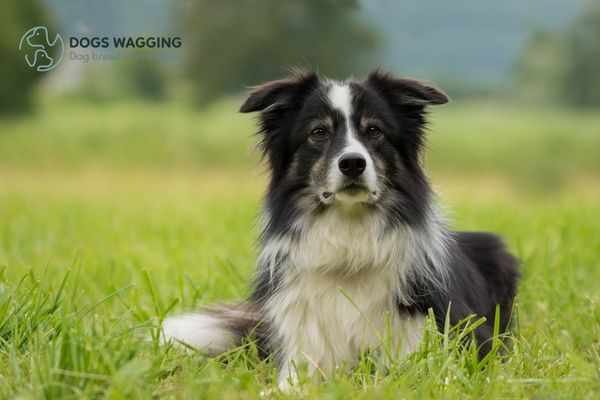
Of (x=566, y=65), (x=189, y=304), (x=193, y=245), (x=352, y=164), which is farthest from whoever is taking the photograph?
(x=566, y=65)

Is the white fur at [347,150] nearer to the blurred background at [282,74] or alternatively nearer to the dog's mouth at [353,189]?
the dog's mouth at [353,189]

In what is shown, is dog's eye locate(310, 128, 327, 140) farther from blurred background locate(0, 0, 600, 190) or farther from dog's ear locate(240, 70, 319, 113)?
blurred background locate(0, 0, 600, 190)

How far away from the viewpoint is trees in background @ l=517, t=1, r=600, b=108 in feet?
65.8

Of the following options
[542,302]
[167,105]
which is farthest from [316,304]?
[167,105]

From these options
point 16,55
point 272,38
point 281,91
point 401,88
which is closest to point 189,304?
point 281,91

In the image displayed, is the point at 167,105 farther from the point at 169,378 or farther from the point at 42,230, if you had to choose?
the point at 169,378

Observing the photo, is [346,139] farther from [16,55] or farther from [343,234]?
[16,55]

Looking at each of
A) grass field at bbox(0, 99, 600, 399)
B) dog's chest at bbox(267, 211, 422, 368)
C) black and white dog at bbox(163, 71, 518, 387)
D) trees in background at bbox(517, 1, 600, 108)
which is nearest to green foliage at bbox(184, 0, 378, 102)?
grass field at bbox(0, 99, 600, 399)

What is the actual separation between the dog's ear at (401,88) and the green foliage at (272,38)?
38.0 feet

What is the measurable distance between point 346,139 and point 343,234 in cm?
50

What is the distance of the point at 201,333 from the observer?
4.24m

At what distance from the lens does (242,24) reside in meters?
16.9

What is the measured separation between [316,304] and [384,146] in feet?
2.92

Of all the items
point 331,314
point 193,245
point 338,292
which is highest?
point 338,292
